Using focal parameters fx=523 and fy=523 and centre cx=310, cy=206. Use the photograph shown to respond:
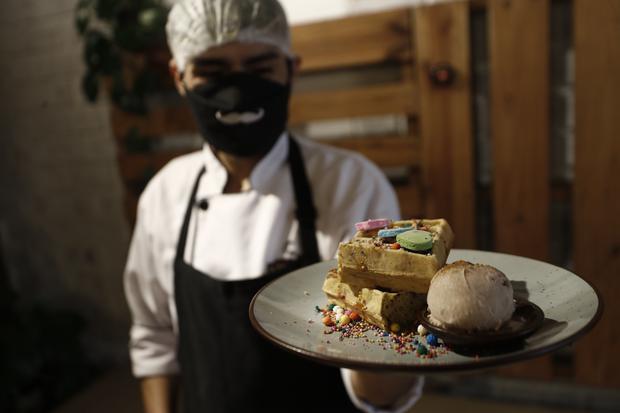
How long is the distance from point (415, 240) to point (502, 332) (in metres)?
0.16

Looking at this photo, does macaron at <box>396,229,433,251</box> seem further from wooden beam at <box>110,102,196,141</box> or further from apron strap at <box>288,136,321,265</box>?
wooden beam at <box>110,102,196,141</box>

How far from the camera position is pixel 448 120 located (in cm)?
226

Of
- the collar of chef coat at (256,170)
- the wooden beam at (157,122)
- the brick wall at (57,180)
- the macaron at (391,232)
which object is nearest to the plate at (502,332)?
the macaron at (391,232)

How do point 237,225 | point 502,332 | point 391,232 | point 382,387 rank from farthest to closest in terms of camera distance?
point 237,225
point 382,387
point 391,232
point 502,332

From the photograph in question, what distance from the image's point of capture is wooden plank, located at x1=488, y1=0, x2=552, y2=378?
6.79 ft

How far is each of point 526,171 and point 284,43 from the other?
1.26 meters

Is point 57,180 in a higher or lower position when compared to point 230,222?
lower

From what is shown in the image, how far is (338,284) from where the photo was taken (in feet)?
2.49

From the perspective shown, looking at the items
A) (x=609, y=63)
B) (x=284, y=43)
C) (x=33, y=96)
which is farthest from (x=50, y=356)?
(x=609, y=63)

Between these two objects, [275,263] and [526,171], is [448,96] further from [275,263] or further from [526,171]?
[275,263]

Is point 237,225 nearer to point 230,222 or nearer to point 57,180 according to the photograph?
point 230,222

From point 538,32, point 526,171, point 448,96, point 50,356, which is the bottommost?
point 50,356

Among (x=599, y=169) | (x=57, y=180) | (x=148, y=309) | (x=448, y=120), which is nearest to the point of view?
(x=148, y=309)

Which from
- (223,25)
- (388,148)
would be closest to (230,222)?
(223,25)
